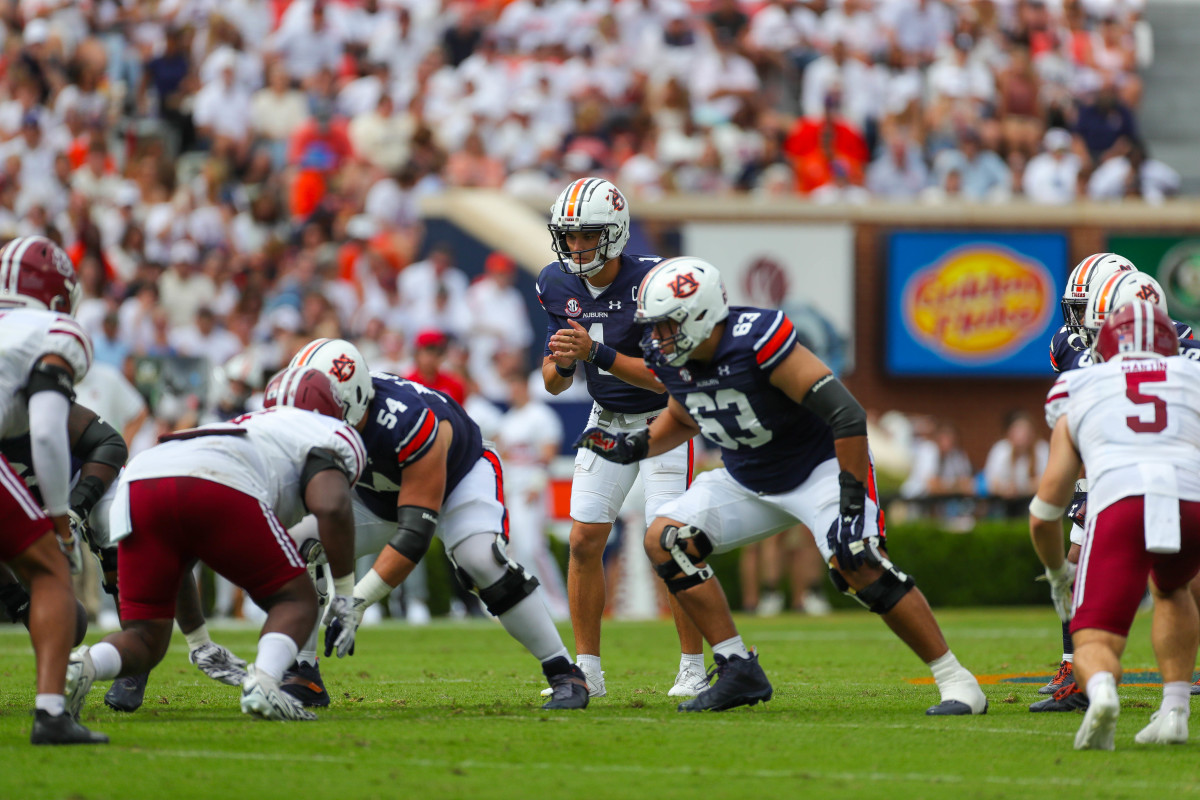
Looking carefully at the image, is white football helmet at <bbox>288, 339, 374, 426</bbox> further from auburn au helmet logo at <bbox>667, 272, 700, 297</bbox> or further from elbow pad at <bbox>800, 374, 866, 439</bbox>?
elbow pad at <bbox>800, 374, 866, 439</bbox>

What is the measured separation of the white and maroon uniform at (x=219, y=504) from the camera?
19.0 feet

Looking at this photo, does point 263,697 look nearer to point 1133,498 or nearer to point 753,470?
point 753,470

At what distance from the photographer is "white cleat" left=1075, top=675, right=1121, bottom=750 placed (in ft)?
17.5

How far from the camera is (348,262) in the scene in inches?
666

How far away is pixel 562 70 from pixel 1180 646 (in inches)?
566

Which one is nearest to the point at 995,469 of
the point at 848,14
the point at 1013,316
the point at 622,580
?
the point at 1013,316

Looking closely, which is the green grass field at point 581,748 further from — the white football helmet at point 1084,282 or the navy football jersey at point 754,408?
the white football helmet at point 1084,282

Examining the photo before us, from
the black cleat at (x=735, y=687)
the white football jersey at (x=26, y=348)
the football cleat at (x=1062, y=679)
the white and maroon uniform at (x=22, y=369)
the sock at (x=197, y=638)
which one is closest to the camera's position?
the white and maroon uniform at (x=22, y=369)

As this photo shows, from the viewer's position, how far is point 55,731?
5410 mm

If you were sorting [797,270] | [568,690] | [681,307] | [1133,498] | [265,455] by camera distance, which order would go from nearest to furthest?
[1133,498]
[265,455]
[681,307]
[568,690]
[797,270]

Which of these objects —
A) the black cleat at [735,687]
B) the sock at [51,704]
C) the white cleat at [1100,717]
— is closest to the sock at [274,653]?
the sock at [51,704]

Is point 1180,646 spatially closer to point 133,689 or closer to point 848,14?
point 133,689

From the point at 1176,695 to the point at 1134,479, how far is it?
785 mm

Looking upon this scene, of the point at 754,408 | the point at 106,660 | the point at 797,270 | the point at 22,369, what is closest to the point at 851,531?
the point at 754,408
